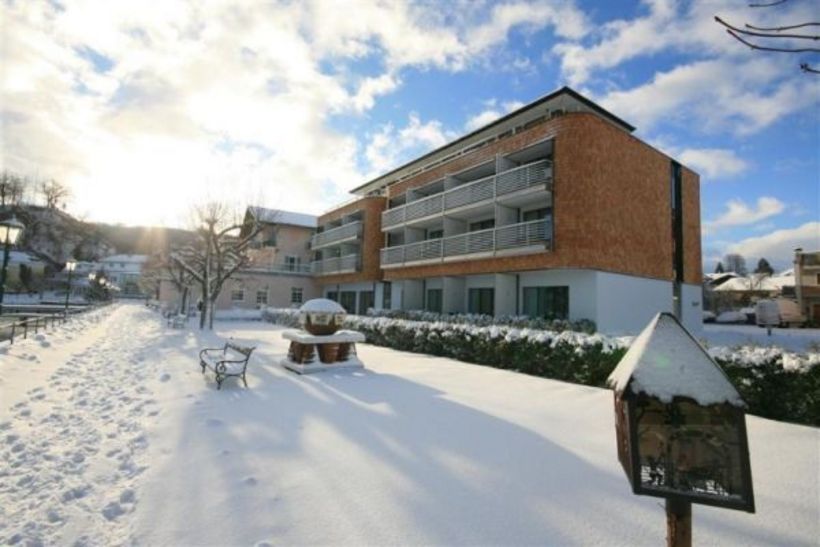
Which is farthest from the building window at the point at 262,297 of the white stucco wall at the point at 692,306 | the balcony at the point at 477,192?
the white stucco wall at the point at 692,306

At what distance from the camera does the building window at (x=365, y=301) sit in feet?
113

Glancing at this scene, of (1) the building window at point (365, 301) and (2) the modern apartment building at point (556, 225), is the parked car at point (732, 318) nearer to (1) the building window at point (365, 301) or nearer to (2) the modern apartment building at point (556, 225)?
(2) the modern apartment building at point (556, 225)

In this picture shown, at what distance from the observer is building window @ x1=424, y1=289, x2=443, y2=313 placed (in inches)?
1053

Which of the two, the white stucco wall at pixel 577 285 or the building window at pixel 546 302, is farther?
the building window at pixel 546 302

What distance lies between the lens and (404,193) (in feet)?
96.3

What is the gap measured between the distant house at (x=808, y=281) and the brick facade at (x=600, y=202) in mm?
33704

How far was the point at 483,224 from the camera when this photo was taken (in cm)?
2478

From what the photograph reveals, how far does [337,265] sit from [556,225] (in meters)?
22.0

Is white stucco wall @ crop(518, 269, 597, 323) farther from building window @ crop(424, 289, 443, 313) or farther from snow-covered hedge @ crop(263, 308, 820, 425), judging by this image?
building window @ crop(424, 289, 443, 313)

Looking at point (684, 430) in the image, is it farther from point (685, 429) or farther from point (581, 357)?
point (581, 357)

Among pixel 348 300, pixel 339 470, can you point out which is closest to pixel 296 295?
pixel 348 300

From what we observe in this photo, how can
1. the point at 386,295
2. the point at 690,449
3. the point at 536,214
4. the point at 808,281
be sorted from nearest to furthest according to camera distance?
the point at 690,449
the point at 536,214
the point at 386,295
the point at 808,281

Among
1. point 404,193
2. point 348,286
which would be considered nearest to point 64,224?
point 348,286

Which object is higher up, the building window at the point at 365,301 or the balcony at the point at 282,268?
the balcony at the point at 282,268
